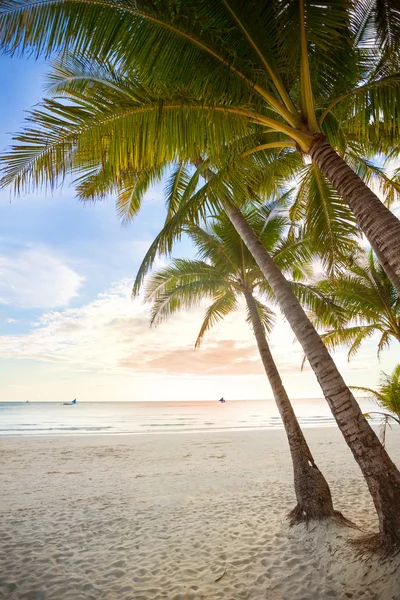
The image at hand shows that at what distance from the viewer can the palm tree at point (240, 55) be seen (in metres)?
3.09

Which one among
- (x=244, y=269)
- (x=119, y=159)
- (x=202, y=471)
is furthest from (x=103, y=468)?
(x=119, y=159)

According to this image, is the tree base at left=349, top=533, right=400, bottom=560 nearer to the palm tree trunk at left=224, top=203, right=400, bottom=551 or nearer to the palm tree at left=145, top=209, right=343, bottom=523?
the palm tree trunk at left=224, top=203, right=400, bottom=551

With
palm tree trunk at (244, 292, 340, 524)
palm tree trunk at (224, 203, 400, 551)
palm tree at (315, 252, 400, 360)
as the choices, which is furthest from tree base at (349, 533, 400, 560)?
palm tree at (315, 252, 400, 360)

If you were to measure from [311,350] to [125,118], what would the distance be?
133 inches

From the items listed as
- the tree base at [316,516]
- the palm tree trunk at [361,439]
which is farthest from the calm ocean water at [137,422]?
the palm tree trunk at [361,439]

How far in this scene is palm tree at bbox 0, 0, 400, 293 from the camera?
3.09 meters

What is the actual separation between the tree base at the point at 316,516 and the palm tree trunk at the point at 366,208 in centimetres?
316

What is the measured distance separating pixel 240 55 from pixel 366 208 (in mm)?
2072

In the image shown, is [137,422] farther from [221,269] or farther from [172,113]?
[172,113]

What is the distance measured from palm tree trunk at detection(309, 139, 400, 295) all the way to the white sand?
2.72m

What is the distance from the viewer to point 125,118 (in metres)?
3.77

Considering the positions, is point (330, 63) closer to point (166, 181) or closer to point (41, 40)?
point (41, 40)

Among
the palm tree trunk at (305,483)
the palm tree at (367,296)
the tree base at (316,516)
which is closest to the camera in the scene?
the tree base at (316,516)

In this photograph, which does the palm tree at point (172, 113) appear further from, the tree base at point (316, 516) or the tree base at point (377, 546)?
the tree base at point (316, 516)
